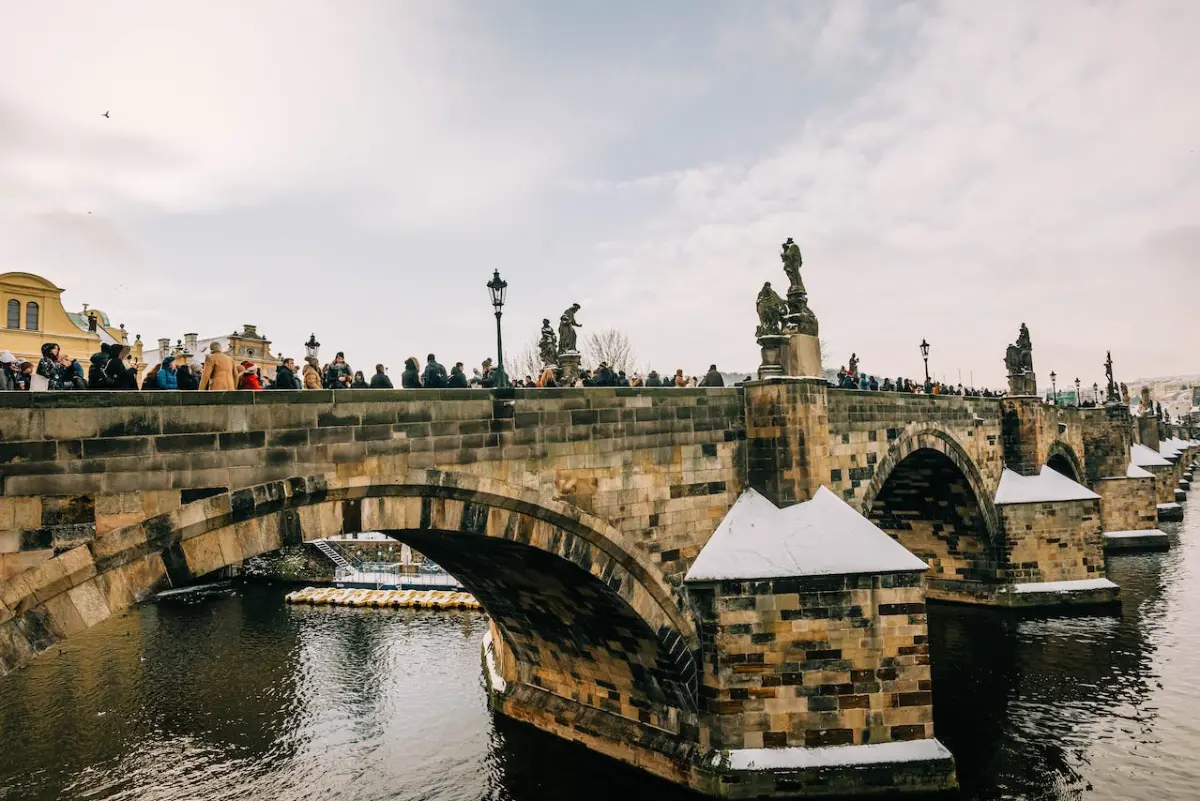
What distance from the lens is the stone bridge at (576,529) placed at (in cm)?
716

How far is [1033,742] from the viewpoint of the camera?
1500cm

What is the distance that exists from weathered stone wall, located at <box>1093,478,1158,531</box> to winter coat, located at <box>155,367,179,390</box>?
40532 mm

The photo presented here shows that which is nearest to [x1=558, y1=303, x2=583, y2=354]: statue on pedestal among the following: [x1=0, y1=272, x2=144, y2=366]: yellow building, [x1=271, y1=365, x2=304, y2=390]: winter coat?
[x1=271, y1=365, x2=304, y2=390]: winter coat

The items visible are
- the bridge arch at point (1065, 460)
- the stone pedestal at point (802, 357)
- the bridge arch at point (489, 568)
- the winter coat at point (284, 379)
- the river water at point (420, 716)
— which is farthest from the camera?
the bridge arch at point (1065, 460)

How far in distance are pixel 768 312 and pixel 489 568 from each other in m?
7.03

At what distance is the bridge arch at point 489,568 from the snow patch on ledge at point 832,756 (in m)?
1.25

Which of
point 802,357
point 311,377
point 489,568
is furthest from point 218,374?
point 802,357

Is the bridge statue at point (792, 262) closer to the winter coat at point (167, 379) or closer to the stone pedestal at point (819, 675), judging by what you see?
the stone pedestal at point (819, 675)

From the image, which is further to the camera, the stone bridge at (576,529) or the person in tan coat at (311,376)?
the person in tan coat at (311,376)

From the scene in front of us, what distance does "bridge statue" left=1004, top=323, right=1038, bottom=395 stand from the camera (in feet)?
91.9

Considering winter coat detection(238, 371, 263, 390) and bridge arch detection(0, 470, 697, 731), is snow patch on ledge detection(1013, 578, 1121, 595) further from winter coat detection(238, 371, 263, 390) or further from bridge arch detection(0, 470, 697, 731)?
winter coat detection(238, 371, 263, 390)

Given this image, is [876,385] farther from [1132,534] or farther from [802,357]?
[1132,534]

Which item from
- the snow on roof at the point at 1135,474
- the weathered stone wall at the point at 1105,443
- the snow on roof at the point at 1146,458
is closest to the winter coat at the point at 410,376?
the weathered stone wall at the point at 1105,443

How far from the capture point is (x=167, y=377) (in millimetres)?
8398
